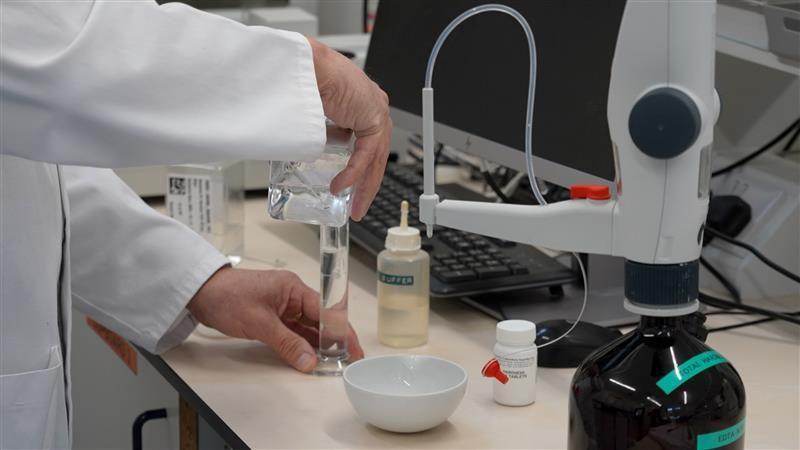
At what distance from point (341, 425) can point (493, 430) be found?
0.46ft

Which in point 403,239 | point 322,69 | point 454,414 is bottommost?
point 454,414

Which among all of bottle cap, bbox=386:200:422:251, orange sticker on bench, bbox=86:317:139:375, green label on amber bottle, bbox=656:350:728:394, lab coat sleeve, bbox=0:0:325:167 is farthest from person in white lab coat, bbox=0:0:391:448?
green label on amber bottle, bbox=656:350:728:394

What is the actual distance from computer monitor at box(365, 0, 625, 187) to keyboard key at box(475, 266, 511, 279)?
121 millimetres

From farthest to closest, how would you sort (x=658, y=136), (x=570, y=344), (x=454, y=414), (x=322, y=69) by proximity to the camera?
(x=570, y=344) → (x=454, y=414) → (x=322, y=69) → (x=658, y=136)

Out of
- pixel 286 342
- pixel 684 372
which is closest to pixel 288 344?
pixel 286 342

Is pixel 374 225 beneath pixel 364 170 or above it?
beneath

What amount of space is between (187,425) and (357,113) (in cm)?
48

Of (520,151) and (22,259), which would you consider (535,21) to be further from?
(22,259)

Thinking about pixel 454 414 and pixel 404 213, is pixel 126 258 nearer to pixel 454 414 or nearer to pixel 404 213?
pixel 404 213

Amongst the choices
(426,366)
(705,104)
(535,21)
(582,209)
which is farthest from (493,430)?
(535,21)

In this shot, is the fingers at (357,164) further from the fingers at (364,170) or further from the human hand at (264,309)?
the human hand at (264,309)

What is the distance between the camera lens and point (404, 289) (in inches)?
49.3

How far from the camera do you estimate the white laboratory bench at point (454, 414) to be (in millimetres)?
1032

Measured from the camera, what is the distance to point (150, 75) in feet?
2.85
